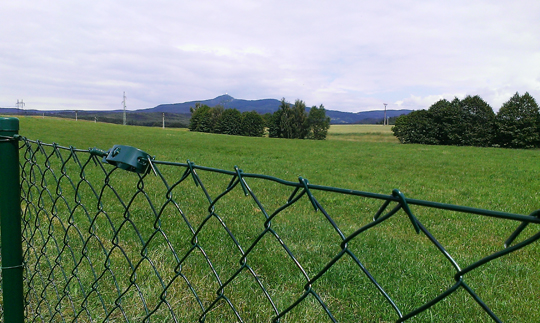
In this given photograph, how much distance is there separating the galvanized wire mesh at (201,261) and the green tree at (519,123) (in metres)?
31.2

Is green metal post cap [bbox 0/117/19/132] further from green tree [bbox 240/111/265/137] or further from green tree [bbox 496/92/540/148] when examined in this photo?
green tree [bbox 240/111/265/137]

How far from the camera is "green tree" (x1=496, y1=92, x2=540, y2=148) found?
3020 cm

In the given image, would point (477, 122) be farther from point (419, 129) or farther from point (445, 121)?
point (419, 129)

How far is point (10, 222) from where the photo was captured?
1.59 meters

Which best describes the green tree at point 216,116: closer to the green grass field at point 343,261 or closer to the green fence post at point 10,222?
the green grass field at point 343,261

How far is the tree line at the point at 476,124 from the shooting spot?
30594 mm

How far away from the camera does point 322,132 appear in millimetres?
63656

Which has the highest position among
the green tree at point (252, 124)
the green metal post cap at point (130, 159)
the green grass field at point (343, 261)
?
the green tree at point (252, 124)

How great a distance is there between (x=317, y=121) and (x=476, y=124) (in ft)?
108

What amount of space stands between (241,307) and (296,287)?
64 cm

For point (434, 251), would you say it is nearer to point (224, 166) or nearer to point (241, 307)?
point (241, 307)

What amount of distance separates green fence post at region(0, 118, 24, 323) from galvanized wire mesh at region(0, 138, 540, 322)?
22 cm

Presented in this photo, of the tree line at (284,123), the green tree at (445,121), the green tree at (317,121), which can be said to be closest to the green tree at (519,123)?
the green tree at (445,121)

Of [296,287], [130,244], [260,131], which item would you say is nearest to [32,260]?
[130,244]
